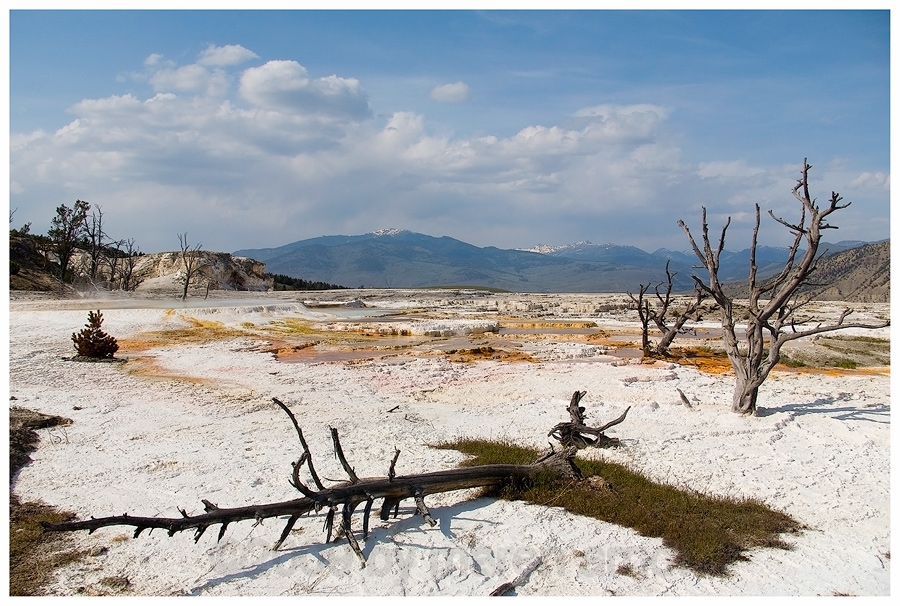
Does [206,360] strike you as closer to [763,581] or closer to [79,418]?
[79,418]

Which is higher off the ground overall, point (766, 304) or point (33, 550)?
point (766, 304)

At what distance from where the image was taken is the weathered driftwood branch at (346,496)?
5.20 metres

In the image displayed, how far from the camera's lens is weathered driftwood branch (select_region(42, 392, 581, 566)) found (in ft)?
17.1

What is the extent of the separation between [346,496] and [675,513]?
3505 mm

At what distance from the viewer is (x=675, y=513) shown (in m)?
6.53

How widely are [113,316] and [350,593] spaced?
2936 cm

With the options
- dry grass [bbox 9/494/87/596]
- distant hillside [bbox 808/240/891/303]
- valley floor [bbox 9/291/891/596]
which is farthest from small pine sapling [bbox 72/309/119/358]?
distant hillside [bbox 808/240/891/303]

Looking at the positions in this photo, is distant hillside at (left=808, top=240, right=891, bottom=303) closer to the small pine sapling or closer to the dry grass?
the small pine sapling

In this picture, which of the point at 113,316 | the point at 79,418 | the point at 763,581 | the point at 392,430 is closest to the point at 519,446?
the point at 392,430

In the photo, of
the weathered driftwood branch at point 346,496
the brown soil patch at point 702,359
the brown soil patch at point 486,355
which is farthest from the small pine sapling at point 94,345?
the brown soil patch at point 702,359

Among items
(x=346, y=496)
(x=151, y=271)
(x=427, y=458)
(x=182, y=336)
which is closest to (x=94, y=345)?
(x=182, y=336)

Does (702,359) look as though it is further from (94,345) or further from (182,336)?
(182,336)

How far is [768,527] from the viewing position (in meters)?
6.25

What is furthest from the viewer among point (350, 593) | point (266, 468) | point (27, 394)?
point (27, 394)
